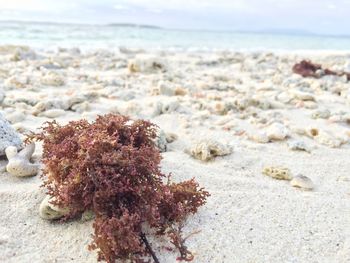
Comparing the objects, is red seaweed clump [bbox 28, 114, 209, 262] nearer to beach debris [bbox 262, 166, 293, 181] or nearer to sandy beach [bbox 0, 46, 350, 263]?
sandy beach [bbox 0, 46, 350, 263]

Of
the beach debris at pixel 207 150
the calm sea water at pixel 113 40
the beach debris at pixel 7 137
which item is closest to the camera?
the beach debris at pixel 7 137

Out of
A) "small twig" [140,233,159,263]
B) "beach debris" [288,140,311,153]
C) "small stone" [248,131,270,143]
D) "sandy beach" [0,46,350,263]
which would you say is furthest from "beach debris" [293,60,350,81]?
"small twig" [140,233,159,263]

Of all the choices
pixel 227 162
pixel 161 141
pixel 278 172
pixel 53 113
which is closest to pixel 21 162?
pixel 161 141

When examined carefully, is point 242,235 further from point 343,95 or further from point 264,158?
point 343,95

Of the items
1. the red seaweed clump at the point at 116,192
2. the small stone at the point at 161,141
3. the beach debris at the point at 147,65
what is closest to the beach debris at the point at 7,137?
the red seaweed clump at the point at 116,192

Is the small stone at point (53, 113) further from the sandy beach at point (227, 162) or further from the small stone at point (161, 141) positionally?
the small stone at point (161, 141)

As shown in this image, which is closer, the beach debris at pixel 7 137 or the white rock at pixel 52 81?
the beach debris at pixel 7 137
